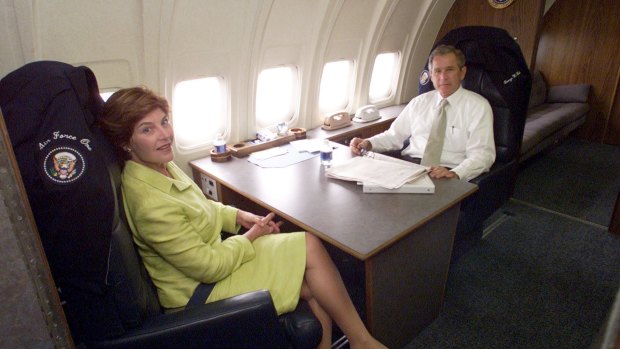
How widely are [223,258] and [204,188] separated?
1.29 meters

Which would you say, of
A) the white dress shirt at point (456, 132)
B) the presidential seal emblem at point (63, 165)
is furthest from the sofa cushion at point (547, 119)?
the presidential seal emblem at point (63, 165)

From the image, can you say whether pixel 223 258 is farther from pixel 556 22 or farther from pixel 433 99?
pixel 556 22

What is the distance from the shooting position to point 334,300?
1.90m

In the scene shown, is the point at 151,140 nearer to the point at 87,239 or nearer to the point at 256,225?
the point at 87,239

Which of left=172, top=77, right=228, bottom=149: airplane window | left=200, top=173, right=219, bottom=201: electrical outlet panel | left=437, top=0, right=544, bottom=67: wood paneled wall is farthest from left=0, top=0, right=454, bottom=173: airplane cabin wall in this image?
left=437, top=0, right=544, bottom=67: wood paneled wall

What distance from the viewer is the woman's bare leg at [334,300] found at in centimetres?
190

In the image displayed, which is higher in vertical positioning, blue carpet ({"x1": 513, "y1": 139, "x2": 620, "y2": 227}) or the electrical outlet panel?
the electrical outlet panel

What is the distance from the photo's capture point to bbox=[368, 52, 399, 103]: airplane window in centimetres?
469

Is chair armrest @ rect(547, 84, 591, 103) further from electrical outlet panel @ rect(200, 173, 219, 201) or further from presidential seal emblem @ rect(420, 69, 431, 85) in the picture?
electrical outlet panel @ rect(200, 173, 219, 201)

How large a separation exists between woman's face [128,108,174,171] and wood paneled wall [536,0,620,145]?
628cm

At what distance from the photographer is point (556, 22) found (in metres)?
5.85

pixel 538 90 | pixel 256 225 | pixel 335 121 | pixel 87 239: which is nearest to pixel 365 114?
pixel 335 121

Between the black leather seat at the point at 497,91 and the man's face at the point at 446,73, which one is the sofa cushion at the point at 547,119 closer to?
the black leather seat at the point at 497,91

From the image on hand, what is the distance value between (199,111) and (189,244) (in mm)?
1638
